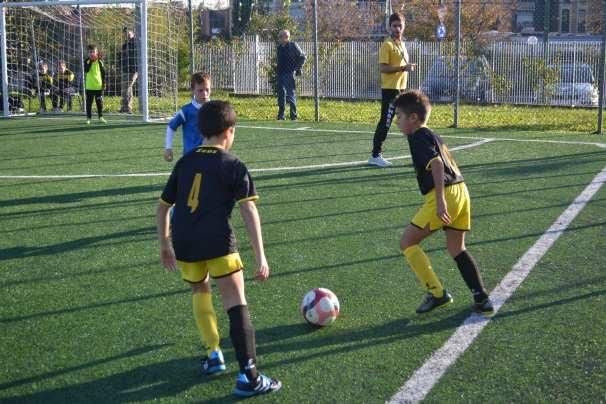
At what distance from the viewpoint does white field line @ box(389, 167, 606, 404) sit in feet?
12.8

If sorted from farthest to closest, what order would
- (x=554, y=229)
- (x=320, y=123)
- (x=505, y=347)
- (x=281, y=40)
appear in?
1. (x=281, y=40)
2. (x=320, y=123)
3. (x=554, y=229)
4. (x=505, y=347)

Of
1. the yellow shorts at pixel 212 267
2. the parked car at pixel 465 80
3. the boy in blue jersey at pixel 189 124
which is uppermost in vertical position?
the parked car at pixel 465 80

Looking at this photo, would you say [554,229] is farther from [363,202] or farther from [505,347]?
[505,347]

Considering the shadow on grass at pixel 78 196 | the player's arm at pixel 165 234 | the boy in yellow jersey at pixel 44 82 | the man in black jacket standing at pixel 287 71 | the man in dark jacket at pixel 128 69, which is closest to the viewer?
the player's arm at pixel 165 234

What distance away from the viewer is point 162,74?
19078 mm

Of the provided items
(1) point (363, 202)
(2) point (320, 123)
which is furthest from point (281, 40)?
(1) point (363, 202)

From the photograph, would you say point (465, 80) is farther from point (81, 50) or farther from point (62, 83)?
point (62, 83)

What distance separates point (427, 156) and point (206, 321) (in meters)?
1.70

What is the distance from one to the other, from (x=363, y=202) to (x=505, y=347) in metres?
4.16

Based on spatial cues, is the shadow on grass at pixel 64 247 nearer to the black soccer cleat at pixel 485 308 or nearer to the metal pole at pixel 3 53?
the black soccer cleat at pixel 485 308

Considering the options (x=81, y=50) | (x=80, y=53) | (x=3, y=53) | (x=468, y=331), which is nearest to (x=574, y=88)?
(x=81, y=50)

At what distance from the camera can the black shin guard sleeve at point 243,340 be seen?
3.85m

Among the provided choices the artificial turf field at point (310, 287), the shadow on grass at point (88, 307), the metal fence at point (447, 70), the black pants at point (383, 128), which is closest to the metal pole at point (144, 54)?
the artificial turf field at point (310, 287)

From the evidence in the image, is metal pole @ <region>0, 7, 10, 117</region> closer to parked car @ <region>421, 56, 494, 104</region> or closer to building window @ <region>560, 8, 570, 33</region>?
parked car @ <region>421, 56, 494, 104</region>
